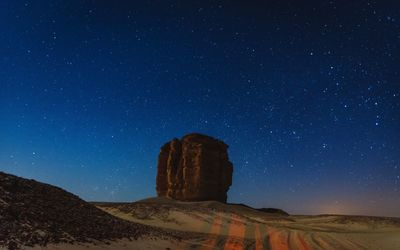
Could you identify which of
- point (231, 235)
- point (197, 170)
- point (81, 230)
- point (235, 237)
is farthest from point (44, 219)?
point (197, 170)

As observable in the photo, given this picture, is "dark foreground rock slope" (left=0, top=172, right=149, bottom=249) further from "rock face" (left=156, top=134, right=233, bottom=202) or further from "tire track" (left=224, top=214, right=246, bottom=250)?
"rock face" (left=156, top=134, right=233, bottom=202)

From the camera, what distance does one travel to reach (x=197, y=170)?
66.3 metres

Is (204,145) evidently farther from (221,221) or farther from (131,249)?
(131,249)

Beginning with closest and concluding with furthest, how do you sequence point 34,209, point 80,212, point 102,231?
1. point 34,209
2. point 102,231
3. point 80,212

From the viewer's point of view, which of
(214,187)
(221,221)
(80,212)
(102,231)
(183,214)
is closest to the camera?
(102,231)

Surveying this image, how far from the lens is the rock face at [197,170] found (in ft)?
216

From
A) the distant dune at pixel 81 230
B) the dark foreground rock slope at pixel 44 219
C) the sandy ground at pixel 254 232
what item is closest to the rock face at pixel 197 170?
the sandy ground at pixel 254 232

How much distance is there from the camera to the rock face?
65812mm

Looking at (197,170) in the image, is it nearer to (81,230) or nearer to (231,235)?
(231,235)

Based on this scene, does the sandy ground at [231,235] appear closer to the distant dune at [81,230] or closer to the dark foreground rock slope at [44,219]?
the distant dune at [81,230]

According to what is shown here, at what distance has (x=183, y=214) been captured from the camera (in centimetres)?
3434

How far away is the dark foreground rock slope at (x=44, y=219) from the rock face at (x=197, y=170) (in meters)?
46.0

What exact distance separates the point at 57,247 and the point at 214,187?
185 ft

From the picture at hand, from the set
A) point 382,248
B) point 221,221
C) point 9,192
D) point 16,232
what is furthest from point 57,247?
point 221,221
